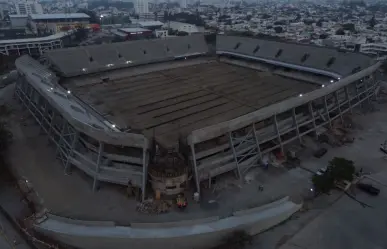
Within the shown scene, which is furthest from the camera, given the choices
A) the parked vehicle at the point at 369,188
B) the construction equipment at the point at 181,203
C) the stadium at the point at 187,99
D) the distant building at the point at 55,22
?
the distant building at the point at 55,22

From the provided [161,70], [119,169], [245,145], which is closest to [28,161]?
[119,169]

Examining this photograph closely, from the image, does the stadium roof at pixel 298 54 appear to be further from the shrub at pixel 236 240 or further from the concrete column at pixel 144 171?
the concrete column at pixel 144 171

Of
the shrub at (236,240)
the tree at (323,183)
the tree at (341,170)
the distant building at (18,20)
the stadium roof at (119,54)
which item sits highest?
the stadium roof at (119,54)

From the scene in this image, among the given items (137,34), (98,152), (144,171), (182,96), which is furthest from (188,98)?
(137,34)

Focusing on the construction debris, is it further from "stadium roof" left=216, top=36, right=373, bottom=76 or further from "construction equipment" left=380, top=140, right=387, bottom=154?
"stadium roof" left=216, top=36, right=373, bottom=76

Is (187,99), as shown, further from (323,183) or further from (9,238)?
(9,238)

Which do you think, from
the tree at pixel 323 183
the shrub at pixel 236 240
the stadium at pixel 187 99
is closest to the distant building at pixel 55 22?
the stadium at pixel 187 99
